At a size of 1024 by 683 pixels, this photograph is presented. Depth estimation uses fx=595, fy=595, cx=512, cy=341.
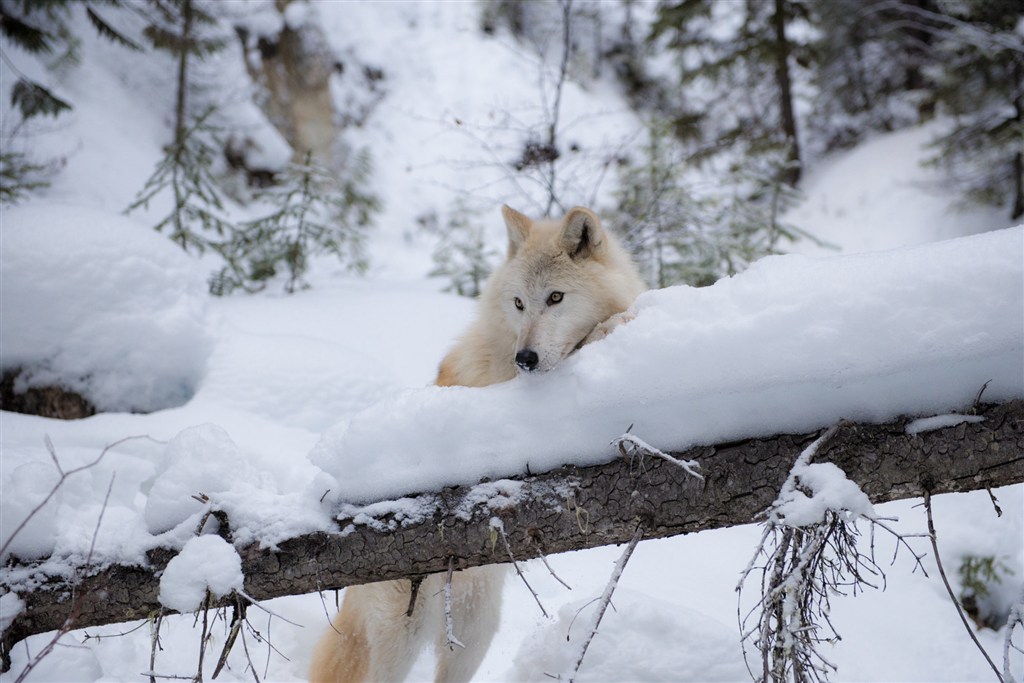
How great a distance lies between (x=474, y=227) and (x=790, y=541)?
8034 millimetres

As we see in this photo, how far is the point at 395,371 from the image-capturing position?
5.79 metres

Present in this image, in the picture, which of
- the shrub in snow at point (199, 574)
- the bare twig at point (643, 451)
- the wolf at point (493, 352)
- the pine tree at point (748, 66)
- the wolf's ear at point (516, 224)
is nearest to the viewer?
A: the bare twig at point (643, 451)

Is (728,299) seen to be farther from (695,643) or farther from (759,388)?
(695,643)

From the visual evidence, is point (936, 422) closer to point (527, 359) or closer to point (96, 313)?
point (527, 359)

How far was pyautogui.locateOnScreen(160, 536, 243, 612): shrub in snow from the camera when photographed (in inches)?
78.5

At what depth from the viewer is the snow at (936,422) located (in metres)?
1.78

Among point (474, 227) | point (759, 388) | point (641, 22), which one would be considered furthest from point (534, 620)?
point (641, 22)

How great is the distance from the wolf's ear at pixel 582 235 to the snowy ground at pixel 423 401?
3.04 feet

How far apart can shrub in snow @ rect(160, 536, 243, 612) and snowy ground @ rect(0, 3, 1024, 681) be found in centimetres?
15

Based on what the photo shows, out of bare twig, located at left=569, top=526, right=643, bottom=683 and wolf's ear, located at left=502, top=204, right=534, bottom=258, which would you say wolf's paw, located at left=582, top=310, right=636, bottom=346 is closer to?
wolf's ear, located at left=502, top=204, right=534, bottom=258

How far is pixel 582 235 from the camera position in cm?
326

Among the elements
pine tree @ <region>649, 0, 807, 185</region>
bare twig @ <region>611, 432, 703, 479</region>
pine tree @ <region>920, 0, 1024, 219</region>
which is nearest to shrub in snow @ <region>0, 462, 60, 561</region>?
bare twig @ <region>611, 432, 703, 479</region>

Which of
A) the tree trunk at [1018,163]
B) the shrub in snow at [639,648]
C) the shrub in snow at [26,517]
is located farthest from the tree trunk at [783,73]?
the shrub in snow at [26,517]

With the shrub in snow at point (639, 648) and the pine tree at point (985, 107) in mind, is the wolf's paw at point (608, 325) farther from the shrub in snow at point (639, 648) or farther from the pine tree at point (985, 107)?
the pine tree at point (985, 107)
